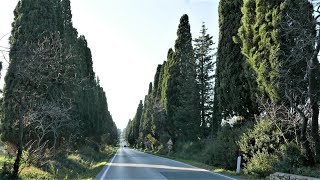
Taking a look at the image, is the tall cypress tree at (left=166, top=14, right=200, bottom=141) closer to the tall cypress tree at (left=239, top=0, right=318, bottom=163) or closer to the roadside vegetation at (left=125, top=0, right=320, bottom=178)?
the roadside vegetation at (left=125, top=0, right=320, bottom=178)

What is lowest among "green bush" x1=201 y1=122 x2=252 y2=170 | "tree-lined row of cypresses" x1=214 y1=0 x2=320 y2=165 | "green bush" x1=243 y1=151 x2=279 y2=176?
"green bush" x1=243 y1=151 x2=279 y2=176

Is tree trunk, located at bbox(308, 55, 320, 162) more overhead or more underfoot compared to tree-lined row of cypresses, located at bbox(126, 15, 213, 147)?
more underfoot

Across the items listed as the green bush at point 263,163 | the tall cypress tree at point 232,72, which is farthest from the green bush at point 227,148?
the green bush at point 263,163

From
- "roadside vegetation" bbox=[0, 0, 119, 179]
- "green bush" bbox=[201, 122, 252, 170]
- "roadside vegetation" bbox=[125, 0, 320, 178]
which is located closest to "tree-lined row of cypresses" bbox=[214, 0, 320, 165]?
"roadside vegetation" bbox=[125, 0, 320, 178]

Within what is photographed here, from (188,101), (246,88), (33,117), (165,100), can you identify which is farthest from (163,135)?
(33,117)

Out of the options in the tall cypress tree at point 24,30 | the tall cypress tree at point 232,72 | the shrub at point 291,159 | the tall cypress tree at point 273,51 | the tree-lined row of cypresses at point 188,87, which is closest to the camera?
the shrub at point 291,159

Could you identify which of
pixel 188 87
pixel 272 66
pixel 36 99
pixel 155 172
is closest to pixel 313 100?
pixel 272 66

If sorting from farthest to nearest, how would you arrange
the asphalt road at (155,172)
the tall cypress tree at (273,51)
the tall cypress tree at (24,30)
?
1. the tall cypress tree at (24,30)
2. the asphalt road at (155,172)
3. the tall cypress tree at (273,51)

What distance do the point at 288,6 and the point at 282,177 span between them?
895 cm

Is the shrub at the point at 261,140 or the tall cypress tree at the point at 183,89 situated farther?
the tall cypress tree at the point at 183,89

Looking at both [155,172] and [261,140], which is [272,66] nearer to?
[261,140]

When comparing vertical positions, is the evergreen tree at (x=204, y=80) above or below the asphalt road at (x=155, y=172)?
above

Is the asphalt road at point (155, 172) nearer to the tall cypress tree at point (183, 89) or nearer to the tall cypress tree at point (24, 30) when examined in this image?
the tall cypress tree at point (24, 30)

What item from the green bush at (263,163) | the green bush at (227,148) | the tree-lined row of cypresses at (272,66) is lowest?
the green bush at (263,163)
